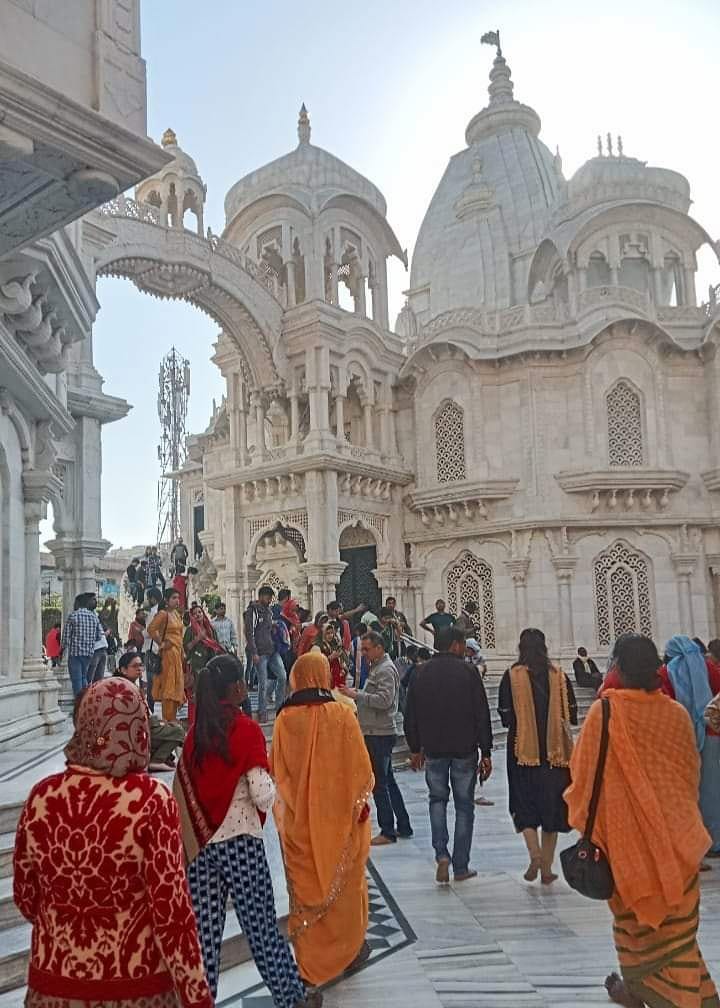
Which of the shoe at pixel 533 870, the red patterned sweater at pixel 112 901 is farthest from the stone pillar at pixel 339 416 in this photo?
the red patterned sweater at pixel 112 901

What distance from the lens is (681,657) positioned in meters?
5.88

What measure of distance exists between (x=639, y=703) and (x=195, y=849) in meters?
1.82

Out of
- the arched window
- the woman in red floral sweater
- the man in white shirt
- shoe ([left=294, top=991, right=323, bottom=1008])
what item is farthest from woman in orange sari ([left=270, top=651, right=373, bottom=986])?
the arched window

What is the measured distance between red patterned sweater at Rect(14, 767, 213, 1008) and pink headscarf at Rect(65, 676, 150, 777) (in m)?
0.05

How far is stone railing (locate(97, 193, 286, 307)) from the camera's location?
15.3 m

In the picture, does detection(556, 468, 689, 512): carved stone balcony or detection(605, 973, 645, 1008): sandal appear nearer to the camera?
detection(605, 973, 645, 1008): sandal

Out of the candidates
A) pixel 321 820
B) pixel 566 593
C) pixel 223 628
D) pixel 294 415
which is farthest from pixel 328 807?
pixel 566 593

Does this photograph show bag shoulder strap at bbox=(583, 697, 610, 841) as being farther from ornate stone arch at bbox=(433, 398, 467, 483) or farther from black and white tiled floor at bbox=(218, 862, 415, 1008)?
ornate stone arch at bbox=(433, 398, 467, 483)

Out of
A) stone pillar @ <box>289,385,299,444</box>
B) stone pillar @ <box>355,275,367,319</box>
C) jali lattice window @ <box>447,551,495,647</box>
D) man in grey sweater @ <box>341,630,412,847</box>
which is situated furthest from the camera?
stone pillar @ <box>355,275,367,319</box>

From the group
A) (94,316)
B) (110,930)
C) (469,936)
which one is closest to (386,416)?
(94,316)

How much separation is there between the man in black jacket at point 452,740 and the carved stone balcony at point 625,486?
13.4 m

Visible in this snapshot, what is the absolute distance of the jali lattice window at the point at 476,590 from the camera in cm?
1895

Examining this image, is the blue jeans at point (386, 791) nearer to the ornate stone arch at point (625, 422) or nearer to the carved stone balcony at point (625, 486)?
the carved stone balcony at point (625, 486)

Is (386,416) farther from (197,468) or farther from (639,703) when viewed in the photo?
(639,703)
